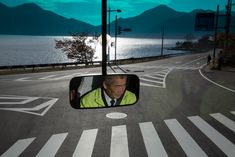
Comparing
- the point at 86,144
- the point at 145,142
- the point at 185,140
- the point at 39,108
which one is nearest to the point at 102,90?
the point at 86,144

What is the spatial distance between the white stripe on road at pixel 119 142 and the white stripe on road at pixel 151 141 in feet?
2.24

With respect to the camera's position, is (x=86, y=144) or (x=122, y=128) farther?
(x=122, y=128)

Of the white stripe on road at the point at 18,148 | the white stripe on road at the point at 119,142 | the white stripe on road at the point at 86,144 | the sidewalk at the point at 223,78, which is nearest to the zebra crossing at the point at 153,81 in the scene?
the sidewalk at the point at 223,78

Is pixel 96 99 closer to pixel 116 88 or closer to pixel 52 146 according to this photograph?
pixel 116 88

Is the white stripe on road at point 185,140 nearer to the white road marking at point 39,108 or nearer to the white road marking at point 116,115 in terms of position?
the white road marking at point 116,115

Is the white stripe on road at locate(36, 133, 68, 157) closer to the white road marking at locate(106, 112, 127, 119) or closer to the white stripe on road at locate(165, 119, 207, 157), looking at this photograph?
A: the white road marking at locate(106, 112, 127, 119)

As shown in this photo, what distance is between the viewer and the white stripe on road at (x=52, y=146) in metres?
7.36

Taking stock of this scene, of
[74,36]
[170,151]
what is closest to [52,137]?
[170,151]

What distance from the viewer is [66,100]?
14602mm

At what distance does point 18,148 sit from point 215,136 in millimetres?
6839

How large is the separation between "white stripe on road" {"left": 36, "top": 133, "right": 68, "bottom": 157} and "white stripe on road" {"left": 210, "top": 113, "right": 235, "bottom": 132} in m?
6.62

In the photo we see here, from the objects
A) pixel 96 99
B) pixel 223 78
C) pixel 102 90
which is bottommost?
pixel 223 78

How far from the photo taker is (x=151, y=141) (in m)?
8.38

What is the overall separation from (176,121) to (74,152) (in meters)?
5.05
